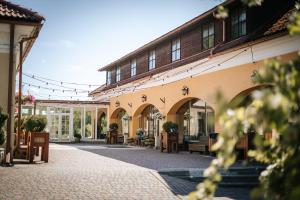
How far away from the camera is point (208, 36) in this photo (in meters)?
16.0

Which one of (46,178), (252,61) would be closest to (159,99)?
(252,61)

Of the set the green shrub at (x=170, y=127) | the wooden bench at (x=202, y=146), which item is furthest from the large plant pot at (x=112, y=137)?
the wooden bench at (x=202, y=146)

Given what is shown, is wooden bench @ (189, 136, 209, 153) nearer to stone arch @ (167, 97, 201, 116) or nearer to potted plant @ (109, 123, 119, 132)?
stone arch @ (167, 97, 201, 116)

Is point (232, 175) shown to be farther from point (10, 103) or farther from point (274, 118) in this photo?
point (274, 118)

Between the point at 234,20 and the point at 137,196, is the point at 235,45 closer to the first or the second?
the point at 234,20

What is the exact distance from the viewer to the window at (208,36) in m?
15.6

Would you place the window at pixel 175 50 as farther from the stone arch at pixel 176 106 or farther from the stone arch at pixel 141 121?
the stone arch at pixel 141 121

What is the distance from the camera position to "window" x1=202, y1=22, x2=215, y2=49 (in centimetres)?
1563

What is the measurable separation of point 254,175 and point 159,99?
11.1m

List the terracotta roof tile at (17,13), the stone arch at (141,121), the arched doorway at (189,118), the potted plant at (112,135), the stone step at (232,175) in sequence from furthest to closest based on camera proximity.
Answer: the potted plant at (112,135) → the stone arch at (141,121) → the arched doorway at (189,118) → the terracotta roof tile at (17,13) → the stone step at (232,175)

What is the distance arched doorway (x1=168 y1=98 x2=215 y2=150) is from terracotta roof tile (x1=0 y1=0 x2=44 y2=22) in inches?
368

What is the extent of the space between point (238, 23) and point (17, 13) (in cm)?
873

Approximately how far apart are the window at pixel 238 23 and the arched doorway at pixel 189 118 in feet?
14.5

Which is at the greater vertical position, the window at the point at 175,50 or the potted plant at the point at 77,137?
the window at the point at 175,50
